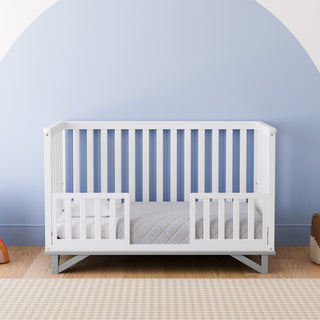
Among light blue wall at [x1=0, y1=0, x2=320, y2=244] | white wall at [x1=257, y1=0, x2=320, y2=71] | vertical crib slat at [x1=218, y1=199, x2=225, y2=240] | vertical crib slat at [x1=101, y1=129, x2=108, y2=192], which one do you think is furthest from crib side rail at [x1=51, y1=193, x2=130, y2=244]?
white wall at [x1=257, y1=0, x2=320, y2=71]

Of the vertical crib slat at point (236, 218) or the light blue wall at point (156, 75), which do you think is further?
the light blue wall at point (156, 75)

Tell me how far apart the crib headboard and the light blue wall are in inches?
3.5

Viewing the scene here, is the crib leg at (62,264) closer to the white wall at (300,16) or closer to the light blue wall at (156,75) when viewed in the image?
the light blue wall at (156,75)

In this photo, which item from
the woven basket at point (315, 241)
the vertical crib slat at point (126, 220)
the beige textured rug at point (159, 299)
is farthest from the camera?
the woven basket at point (315, 241)

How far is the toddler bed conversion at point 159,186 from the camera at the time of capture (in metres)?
2.96

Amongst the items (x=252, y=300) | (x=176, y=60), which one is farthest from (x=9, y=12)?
(x=252, y=300)

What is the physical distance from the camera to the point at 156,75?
3.50m

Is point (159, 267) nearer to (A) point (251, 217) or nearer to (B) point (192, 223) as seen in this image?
(B) point (192, 223)

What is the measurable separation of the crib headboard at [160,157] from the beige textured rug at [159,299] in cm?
72

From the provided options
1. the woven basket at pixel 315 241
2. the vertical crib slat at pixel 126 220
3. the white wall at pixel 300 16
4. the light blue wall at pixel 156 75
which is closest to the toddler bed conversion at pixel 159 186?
the vertical crib slat at pixel 126 220

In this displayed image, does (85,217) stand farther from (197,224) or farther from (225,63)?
(225,63)

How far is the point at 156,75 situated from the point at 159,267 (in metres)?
1.11

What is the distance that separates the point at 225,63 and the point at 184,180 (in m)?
0.72

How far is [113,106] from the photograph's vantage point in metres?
3.51
